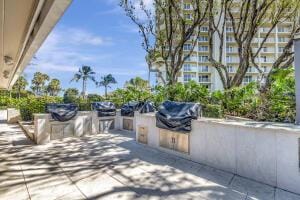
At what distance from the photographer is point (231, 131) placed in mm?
5020

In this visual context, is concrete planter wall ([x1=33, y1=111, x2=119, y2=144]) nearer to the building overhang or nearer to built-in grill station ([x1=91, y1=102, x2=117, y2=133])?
built-in grill station ([x1=91, y1=102, x2=117, y2=133])

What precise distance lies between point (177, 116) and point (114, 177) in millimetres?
2383

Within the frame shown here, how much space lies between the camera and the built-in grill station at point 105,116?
11.0 metres

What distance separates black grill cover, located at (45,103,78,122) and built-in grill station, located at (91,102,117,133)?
148cm

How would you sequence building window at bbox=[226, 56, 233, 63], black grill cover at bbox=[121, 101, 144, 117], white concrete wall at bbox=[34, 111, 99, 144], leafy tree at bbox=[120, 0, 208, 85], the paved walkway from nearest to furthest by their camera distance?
the paved walkway < white concrete wall at bbox=[34, 111, 99, 144] < black grill cover at bbox=[121, 101, 144, 117] < leafy tree at bbox=[120, 0, 208, 85] < building window at bbox=[226, 56, 233, 63]

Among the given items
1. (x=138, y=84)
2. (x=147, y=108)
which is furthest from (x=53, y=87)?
(x=147, y=108)

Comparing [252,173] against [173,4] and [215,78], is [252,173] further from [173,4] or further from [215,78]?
[215,78]

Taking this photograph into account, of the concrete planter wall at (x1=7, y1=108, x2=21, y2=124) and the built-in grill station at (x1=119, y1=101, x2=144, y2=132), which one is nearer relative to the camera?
the built-in grill station at (x1=119, y1=101, x2=144, y2=132)

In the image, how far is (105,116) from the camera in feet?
37.1

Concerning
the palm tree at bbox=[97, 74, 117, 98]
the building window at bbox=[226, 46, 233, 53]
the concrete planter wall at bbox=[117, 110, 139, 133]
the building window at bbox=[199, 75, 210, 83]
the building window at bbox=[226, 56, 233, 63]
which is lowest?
the concrete planter wall at bbox=[117, 110, 139, 133]

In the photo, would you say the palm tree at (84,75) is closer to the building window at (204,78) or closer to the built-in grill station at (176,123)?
the building window at (204,78)

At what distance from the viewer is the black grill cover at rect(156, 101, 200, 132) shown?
239 inches

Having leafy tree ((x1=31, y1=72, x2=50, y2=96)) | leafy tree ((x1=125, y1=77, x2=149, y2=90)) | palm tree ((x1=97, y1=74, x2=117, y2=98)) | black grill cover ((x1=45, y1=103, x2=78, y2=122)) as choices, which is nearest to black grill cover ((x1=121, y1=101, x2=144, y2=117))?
black grill cover ((x1=45, y1=103, x2=78, y2=122))

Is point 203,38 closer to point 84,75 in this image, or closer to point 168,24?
point 84,75
